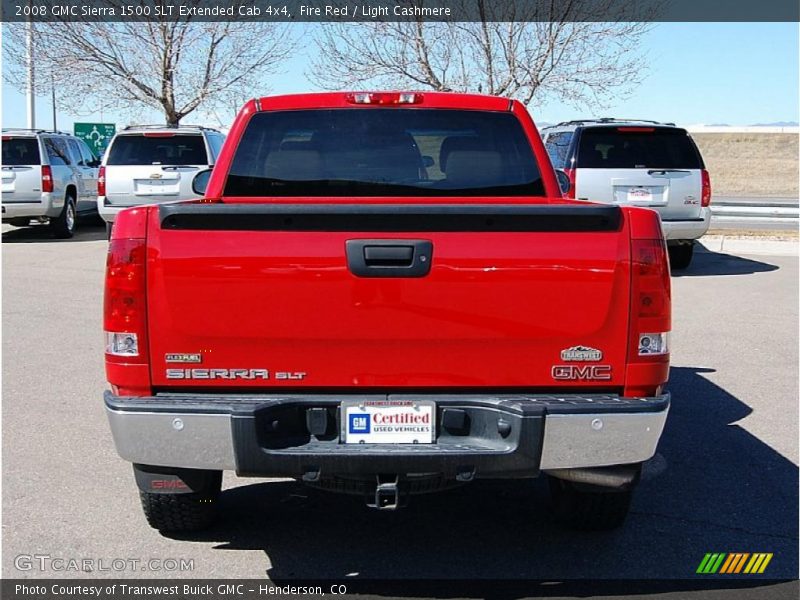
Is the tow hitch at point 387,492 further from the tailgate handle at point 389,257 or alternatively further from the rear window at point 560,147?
the rear window at point 560,147

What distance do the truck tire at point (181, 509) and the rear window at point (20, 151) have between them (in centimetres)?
1472

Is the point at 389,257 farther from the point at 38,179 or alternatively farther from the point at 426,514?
the point at 38,179

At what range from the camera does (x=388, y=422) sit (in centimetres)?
364

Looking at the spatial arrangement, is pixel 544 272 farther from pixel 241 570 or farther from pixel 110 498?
pixel 110 498

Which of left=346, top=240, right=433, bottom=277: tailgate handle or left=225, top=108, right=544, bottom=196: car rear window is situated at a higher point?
left=225, top=108, right=544, bottom=196: car rear window

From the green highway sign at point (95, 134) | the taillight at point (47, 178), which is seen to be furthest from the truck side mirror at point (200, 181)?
the green highway sign at point (95, 134)

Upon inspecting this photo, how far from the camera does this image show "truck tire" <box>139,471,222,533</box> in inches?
171

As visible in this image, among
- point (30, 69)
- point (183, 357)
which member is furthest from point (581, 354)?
point (30, 69)

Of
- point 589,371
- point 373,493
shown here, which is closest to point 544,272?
point 589,371

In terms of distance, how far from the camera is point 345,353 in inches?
144

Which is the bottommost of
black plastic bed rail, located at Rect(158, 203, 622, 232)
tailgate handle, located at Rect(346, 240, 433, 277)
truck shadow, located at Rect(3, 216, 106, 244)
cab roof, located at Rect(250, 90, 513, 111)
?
truck shadow, located at Rect(3, 216, 106, 244)

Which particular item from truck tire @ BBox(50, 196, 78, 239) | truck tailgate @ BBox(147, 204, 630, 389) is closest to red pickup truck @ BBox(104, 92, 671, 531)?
truck tailgate @ BBox(147, 204, 630, 389)

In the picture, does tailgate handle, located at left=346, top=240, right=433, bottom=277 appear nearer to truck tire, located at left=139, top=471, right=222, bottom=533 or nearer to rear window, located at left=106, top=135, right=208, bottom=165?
truck tire, located at left=139, top=471, right=222, bottom=533

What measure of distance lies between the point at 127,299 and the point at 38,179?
15.1 metres
